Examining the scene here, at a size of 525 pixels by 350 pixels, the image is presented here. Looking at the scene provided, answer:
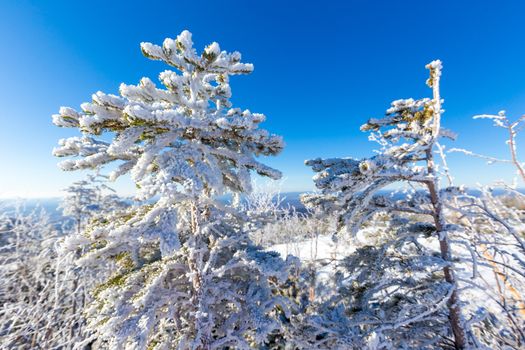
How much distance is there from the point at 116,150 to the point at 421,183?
5.22 meters

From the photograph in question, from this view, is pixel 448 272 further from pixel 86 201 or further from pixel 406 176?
pixel 86 201

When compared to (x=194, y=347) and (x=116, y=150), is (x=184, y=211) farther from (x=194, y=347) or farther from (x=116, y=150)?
(x=194, y=347)

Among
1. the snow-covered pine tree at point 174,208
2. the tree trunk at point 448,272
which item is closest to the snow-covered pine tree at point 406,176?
the tree trunk at point 448,272

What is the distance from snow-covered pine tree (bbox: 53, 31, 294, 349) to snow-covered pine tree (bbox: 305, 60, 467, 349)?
3.98 ft

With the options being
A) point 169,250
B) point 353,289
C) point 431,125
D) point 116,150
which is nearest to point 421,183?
point 431,125

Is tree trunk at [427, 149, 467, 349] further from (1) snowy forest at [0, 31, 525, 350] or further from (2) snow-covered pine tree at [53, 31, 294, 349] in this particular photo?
(2) snow-covered pine tree at [53, 31, 294, 349]

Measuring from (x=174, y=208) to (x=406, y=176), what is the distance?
12.1 ft

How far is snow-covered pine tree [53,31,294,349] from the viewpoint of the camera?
3.11 meters

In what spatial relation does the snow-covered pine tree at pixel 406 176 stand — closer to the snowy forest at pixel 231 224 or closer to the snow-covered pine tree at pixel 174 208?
the snowy forest at pixel 231 224

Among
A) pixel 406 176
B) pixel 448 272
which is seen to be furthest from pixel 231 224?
pixel 448 272

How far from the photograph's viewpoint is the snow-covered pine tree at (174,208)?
122 inches

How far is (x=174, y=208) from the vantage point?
3.25 metres

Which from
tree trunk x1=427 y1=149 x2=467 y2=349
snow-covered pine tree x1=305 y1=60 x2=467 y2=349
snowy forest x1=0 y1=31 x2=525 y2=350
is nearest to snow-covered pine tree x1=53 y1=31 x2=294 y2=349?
snowy forest x1=0 y1=31 x2=525 y2=350

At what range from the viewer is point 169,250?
2.74 metres
